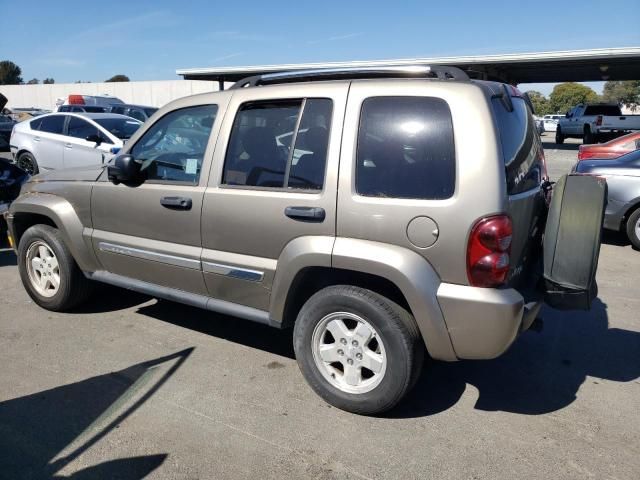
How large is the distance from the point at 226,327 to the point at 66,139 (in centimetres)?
850

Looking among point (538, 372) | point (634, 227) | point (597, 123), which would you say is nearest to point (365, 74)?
point (538, 372)

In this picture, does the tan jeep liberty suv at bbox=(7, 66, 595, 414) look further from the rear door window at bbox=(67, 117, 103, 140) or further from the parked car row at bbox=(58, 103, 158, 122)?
Result: the parked car row at bbox=(58, 103, 158, 122)

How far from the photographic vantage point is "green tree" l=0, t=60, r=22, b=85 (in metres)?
88.3

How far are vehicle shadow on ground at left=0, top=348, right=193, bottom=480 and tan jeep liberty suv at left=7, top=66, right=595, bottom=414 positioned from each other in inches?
25.9

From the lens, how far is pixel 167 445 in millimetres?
2986

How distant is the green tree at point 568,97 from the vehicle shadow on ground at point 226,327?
7479 centimetres

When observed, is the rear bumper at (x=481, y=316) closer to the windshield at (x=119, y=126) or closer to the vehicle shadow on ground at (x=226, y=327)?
the vehicle shadow on ground at (x=226, y=327)

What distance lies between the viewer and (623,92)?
235 feet

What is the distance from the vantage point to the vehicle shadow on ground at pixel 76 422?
9.13ft

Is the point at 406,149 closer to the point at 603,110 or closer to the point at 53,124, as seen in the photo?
the point at 53,124

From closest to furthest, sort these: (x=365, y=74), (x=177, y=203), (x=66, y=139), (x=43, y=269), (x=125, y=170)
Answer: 1. (x=365, y=74)
2. (x=177, y=203)
3. (x=125, y=170)
4. (x=43, y=269)
5. (x=66, y=139)

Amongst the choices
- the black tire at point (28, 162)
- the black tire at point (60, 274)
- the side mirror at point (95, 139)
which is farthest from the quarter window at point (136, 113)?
the black tire at point (60, 274)

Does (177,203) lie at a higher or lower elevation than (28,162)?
higher

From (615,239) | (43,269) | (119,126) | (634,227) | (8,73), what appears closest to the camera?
(43,269)
